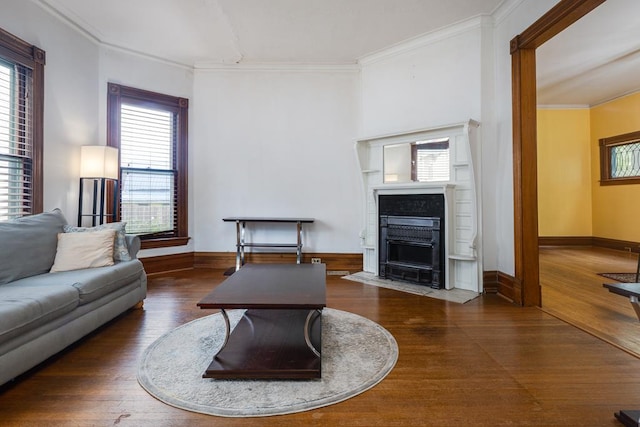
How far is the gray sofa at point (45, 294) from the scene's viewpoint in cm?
166

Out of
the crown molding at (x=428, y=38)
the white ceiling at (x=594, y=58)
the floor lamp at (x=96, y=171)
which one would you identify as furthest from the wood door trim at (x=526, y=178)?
the floor lamp at (x=96, y=171)

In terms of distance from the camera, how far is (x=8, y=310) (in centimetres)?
161

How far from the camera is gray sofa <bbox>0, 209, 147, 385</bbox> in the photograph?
1.66 meters

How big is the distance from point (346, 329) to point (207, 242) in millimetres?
3138

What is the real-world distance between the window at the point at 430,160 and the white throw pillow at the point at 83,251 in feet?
11.3

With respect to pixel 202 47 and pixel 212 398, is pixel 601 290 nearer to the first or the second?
pixel 212 398

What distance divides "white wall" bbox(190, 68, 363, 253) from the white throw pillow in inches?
82.4

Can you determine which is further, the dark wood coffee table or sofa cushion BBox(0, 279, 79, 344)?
the dark wood coffee table

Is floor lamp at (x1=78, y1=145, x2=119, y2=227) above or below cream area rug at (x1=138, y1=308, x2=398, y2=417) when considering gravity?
above

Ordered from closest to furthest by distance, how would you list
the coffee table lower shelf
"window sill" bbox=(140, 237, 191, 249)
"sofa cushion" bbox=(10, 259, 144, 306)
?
1. the coffee table lower shelf
2. "sofa cushion" bbox=(10, 259, 144, 306)
3. "window sill" bbox=(140, 237, 191, 249)

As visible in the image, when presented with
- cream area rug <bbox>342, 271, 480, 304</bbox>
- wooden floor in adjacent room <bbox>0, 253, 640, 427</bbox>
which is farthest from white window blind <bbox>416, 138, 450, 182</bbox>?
wooden floor in adjacent room <bbox>0, 253, 640, 427</bbox>

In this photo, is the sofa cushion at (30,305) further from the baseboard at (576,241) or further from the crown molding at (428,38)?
the baseboard at (576,241)

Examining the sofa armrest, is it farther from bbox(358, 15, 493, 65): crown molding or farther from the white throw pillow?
bbox(358, 15, 493, 65): crown molding

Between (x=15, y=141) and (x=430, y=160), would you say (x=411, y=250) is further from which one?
(x=15, y=141)
